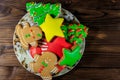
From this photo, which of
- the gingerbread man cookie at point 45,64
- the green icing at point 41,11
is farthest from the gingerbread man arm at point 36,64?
the green icing at point 41,11

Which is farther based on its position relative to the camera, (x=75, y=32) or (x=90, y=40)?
(x=90, y=40)

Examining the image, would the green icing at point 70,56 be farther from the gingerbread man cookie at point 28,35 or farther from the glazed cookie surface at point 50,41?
the gingerbread man cookie at point 28,35

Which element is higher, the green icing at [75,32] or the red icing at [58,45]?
the green icing at [75,32]

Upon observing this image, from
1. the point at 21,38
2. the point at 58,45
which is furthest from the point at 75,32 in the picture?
the point at 21,38

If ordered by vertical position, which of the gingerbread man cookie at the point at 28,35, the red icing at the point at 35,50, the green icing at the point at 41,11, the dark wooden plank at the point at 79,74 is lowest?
the dark wooden plank at the point at 79,74

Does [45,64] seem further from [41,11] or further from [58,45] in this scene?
[41,11]

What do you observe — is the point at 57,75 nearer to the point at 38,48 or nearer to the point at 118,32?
the point at 38,48
